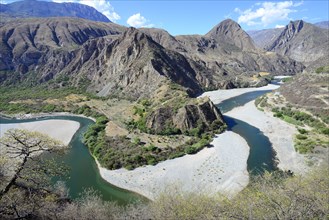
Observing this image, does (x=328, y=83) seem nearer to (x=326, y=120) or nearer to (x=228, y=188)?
(x=326, y=120)

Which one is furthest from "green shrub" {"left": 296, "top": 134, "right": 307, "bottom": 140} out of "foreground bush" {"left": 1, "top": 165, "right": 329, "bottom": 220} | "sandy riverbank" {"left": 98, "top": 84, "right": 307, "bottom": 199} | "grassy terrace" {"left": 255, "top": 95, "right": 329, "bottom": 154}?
"foreground bush" {"left": 1, "top": 165, "right": 329, "bottom": 220}

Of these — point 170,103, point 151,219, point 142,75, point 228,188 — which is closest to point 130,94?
point 142,75

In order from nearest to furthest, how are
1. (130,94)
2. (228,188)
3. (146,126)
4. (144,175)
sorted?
(228,188) < (144,175) < (146,126) < (130,94)

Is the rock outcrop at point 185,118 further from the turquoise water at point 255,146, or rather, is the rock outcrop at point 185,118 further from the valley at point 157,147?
the turquoise water at point 255,146

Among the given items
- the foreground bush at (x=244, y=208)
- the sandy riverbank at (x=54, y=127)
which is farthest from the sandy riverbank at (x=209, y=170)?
the sandy riverbank at (x=54, y=127)

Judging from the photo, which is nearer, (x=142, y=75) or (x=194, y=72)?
(x=142, y=75)

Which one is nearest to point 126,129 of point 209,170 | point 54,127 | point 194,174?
point 54,127

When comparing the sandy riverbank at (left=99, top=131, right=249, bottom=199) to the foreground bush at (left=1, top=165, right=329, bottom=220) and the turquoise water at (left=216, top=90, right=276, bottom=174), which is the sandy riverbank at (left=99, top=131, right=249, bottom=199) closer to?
the turquoise water at (left=216, top=90, right=276, bottom=174)
